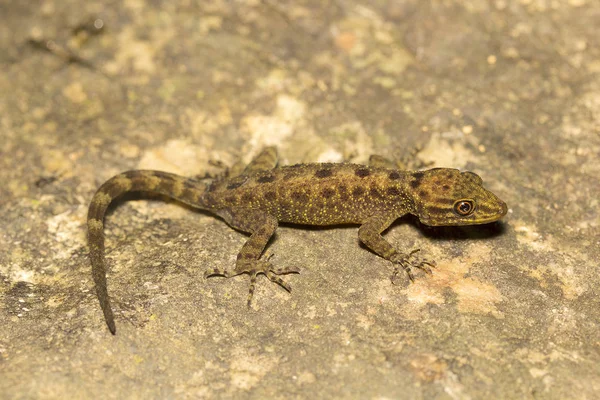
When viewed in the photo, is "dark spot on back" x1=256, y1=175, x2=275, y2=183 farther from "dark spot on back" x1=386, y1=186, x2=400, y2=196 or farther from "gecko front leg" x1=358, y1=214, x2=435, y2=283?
"dark spot on back" x1=386, y1=186, x2=400, y2=196

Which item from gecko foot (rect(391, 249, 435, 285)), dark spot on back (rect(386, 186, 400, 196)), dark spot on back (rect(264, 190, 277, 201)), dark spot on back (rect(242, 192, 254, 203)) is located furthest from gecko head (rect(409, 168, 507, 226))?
dark spot on back (rect(242, 192, 254, 203))

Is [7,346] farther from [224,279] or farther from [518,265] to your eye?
[518,265]

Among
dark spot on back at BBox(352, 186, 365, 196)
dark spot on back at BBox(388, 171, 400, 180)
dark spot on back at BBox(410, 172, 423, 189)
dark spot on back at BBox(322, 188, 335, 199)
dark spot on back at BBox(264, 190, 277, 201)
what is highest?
dark spot on back at BBox(410, 172, 423, 189)

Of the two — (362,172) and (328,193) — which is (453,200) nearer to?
(362,172)

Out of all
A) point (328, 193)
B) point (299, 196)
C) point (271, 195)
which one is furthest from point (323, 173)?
point (271, 195)

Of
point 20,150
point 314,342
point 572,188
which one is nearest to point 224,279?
point 314,342

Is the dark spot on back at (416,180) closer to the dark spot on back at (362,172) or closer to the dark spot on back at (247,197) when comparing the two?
the dark spot on back at (362,172)
